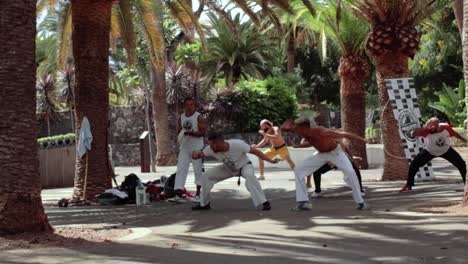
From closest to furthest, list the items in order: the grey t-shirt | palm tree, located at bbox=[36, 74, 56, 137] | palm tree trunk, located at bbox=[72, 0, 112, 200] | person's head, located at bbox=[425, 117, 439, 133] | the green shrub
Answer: the grey t-shirt < person's head, located at bbox=[425, 117, 439, 133] < palm tree trunk, located at bbox=[72, 0, 112, 200] < palm tree, located at bbox=[36, 74, 56, 137] < the green shrub

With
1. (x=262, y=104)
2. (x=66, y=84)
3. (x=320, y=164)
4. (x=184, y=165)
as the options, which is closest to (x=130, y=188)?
(x=184, y=165)

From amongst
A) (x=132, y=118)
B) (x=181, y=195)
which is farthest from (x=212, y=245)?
(x=132, y=118)

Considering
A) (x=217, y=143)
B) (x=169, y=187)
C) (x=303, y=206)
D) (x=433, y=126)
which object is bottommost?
(x=303, y=206)

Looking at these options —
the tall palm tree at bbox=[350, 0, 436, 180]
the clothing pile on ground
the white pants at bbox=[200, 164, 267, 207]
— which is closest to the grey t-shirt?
the white pants at bbox=[200, 164, 267, 207]

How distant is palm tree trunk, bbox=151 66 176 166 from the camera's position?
27.2 m

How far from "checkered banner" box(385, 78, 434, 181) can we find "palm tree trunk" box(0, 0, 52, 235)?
29.0 ft

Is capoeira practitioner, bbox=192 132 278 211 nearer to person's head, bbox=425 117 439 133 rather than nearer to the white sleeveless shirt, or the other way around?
the white sleeveless shirt

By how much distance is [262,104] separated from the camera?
3164 cm

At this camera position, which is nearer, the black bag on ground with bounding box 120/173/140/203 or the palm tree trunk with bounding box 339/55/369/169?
the black bag on ground with bounding box 120/173/140/203

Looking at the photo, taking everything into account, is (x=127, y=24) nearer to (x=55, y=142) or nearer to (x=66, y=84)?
(x=55, y=142)

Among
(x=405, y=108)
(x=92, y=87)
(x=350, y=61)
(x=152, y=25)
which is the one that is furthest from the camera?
(x=350, y=61)

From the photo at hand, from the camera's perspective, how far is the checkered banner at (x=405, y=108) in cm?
1484

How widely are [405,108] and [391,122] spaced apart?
0.98m

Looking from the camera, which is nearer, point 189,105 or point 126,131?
point 189,105
